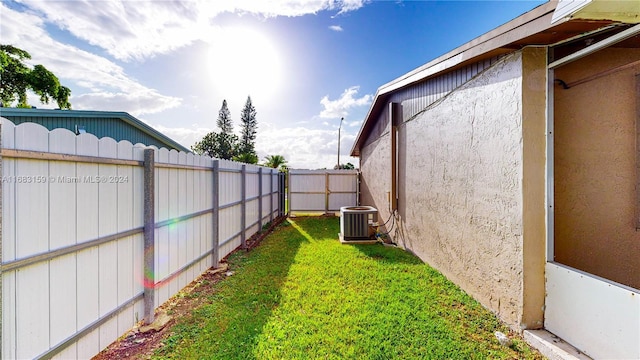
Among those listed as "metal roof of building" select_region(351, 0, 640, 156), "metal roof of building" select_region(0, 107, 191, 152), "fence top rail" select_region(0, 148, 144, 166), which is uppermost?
"metal roof of building" select_region(0, 107, 191, 152)

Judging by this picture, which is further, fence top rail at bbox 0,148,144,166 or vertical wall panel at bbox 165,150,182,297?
vertical wall panel at bbox 165,150,182,297

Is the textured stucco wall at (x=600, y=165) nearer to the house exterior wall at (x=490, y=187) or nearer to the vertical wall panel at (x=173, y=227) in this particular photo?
the house exterior wall at (x=490, y=187)

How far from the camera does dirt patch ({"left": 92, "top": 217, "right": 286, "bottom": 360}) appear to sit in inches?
94.5

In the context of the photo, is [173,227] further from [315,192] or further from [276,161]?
[276,161]

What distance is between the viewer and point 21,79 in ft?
51.8

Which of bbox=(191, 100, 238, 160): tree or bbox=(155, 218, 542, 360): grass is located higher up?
bbox=(191, 100, 238, 160): tree

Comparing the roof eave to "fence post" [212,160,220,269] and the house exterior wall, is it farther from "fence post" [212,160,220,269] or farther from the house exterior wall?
"fence post" [212,160,220,269]

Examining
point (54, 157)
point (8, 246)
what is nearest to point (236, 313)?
point (8, 246)

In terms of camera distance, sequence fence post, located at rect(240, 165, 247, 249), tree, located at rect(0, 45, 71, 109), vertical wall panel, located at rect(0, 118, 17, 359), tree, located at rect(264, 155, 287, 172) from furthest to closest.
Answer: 1. tree, located at rect(264, 155, 287, 172)
2. tree, located at rect(0, 45, 71, 109)
3. fence post, located at rect(240, 165, 247, 249)
4. vertical wall panel, located at rect(0, 118, 17, 359)

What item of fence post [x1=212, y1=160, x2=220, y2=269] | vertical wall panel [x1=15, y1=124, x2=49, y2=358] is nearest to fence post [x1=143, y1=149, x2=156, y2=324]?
vertical wall panel [x1=15, y1=124, x2=49, y2=358]

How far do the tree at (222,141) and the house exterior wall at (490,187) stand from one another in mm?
37199

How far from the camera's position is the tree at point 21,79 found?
15227 mm

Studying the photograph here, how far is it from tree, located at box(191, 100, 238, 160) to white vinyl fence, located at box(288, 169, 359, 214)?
29651 mm

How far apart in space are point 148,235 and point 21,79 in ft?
72.6
